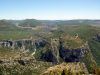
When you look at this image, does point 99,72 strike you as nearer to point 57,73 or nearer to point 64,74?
point 64,74

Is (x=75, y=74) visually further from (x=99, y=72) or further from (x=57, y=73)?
(x=99, y=72)

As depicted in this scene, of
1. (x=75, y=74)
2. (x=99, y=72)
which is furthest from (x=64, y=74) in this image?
(x=99, y=72)

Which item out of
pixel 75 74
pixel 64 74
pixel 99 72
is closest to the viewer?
pixel 99 72

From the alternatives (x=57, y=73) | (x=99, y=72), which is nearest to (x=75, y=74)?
(x=57, y=73)

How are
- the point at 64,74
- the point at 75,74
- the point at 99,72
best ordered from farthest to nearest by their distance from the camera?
the point at 75,74 → the point at 64,74 → the point at 99,72

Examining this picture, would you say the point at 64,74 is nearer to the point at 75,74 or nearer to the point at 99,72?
the point at 75,74

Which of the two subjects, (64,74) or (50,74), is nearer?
(64,74)

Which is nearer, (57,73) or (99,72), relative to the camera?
(99,72)

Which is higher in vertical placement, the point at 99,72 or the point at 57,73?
the point at 99,72
